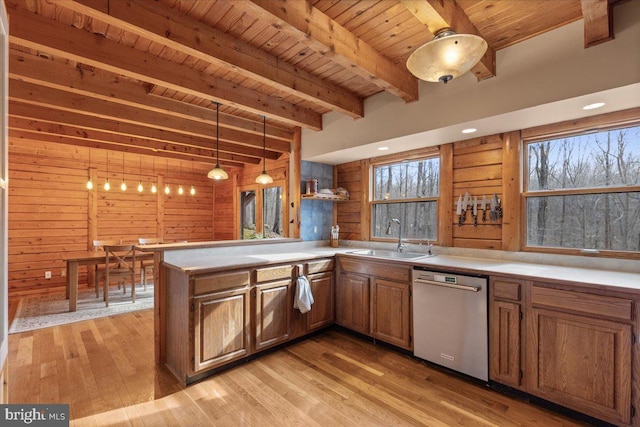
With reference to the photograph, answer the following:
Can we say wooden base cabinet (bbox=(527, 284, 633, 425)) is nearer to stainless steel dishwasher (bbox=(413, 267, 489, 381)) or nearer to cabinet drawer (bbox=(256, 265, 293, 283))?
stainless steel dishwasher (bbox=(413, 267, 489, 381))

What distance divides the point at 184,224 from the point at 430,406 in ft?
20.7

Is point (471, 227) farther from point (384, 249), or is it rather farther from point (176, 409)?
point (176, 409)

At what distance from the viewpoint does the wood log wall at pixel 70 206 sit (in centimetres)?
486

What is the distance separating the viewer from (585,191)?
240 cm

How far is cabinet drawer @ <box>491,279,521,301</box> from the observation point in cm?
215

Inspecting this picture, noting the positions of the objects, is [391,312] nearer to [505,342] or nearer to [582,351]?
[505,342]

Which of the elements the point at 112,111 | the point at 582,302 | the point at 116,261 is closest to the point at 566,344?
the point at 582,302

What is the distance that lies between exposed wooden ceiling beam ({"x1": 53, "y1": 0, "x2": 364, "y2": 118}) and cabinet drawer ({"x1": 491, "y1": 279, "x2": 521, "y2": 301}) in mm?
2140

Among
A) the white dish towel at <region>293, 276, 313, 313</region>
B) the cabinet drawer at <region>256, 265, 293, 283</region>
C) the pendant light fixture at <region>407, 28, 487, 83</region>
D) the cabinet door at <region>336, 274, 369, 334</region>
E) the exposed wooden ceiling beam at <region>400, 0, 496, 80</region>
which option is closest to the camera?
the pendant light fixture at <region>407, 28, 487, 83</region>

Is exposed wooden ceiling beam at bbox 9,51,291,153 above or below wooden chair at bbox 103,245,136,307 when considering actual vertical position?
above

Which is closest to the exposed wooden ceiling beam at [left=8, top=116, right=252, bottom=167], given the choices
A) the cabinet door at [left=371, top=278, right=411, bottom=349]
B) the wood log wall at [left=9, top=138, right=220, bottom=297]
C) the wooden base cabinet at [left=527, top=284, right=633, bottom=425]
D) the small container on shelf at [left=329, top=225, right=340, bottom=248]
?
the wood log wall at [left=9, top=138, right=220, bottom=297]

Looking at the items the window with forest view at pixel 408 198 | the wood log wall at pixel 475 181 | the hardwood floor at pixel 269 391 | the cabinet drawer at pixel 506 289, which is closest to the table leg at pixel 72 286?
the hardwood floor at pixel 269 391

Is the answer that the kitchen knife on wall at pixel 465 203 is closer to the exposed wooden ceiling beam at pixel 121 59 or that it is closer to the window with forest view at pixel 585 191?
the window with forest view at pixel 585 191

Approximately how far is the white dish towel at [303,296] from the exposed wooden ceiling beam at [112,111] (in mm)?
2131
